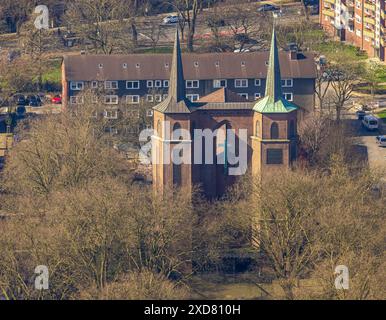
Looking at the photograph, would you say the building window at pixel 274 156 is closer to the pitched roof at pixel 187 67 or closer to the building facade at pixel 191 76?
the building facade at pixel 191 76

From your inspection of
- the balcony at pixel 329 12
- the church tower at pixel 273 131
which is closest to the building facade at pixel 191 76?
the balcony at pixel 329 12

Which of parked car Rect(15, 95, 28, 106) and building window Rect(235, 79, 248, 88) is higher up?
building window Rect(235, 79, 248, 88)

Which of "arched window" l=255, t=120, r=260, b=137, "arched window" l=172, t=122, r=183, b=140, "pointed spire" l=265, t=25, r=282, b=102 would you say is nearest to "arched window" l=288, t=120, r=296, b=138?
"pointed spire" l=265, t=25, r=282, b=102

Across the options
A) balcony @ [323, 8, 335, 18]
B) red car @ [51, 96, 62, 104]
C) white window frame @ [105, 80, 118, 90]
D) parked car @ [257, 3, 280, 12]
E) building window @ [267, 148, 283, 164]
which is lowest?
building window @ [267, 148, 283, 164]

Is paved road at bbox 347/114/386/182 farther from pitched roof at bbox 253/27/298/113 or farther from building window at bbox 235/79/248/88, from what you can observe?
pitched roof at bbox 253/27/298/113
